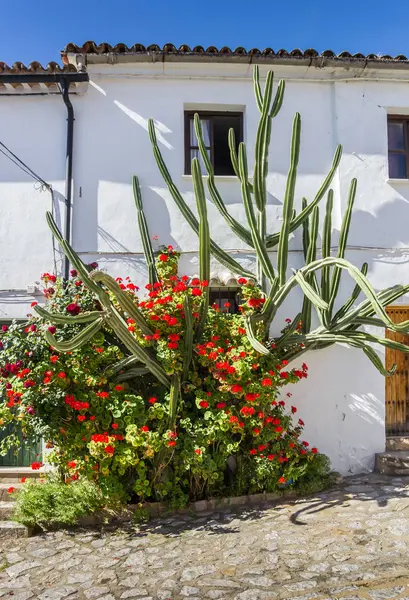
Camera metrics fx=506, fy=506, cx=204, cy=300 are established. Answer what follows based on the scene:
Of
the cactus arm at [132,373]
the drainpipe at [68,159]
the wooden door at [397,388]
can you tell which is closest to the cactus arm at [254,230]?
the cactus arm at [132,373]

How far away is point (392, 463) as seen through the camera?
266 inches

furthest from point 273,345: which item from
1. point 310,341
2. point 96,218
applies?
point 96,218

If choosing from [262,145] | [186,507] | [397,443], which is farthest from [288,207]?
[397,443]

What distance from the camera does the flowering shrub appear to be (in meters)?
5.41

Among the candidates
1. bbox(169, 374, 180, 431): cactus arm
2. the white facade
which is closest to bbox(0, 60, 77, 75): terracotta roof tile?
the white facade

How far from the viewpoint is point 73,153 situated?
7.13 metres

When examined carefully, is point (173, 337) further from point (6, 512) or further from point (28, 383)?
point (6, 512)

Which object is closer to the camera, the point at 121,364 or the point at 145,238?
the point at 121,364

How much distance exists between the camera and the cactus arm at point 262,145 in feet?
19.0

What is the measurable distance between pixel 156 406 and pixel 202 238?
6.41 ft

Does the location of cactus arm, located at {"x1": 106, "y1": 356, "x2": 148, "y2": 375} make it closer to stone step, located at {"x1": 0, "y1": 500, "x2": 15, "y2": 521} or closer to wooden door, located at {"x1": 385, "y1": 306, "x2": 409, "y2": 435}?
stone step, located at {"x1": 0, "y1": 500, "x2": 15, "y2": 521}

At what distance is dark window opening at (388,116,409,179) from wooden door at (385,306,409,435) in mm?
2107

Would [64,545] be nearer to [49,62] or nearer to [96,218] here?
[96,218]

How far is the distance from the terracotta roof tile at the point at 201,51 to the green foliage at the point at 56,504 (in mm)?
5705
